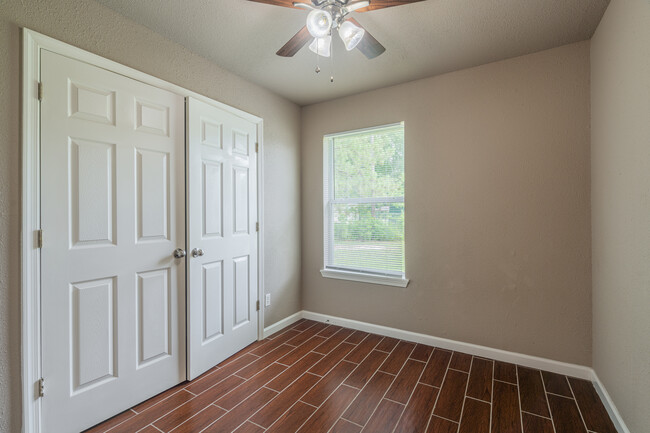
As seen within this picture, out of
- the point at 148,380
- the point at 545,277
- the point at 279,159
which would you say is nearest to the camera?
the point at 148,380

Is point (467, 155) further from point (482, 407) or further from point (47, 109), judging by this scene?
point (47, 109)

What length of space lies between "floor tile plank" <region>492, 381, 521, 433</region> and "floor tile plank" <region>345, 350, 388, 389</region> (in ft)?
2.70

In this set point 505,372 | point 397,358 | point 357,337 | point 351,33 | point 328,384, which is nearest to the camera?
point 351,33

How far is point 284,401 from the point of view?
1.96 metres

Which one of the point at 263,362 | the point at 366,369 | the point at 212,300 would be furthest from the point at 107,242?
the point at 366,369

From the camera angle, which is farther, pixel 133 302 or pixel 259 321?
pixel 259 321

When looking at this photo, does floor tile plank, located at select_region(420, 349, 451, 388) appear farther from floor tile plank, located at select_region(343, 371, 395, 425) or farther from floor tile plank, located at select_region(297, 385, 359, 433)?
floor tile plank, located at select_region(297, 385, 359, 433)

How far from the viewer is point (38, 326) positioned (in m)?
1.55

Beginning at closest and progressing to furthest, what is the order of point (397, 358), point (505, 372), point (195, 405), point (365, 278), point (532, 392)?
point (195, 405) → point (532, 392) → point (505, 372) → point (397, 358) → point (365, 278)

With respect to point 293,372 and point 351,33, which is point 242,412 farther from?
point 351,33

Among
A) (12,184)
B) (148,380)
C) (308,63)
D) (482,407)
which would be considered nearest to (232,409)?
(148,380)

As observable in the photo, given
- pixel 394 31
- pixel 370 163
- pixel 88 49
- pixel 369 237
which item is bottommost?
pixel 369 237

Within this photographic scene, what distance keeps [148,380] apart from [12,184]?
1403 millimetres

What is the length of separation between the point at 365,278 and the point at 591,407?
6.03 feet
